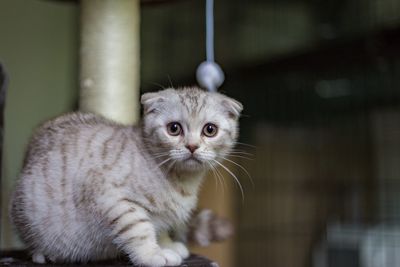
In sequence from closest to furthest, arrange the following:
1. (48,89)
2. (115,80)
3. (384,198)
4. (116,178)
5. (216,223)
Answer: (116,178)
(216,223)
(115,80)
(384,198)
(48,89)

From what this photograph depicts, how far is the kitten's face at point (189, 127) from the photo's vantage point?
0.97 meters

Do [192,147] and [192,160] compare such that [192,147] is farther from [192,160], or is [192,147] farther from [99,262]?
[99,262]

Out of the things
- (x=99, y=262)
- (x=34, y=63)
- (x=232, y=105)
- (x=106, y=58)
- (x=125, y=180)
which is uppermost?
(x=34, y=63)

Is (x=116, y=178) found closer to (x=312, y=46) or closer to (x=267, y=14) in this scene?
(x=312, y=46)

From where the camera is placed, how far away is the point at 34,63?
2.62 m

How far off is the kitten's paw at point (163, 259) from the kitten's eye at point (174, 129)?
0.69 ft

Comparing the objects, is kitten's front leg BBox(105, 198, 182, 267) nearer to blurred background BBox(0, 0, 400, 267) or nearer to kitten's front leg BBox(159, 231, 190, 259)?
kitten's front leg BBox(159, 231, 190, 259)

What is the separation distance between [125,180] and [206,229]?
0.91 feet

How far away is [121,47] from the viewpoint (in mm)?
1318

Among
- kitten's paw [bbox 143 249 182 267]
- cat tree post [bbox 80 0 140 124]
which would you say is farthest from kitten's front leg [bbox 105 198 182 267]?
cat tree post [bbox 80 0 140 124]

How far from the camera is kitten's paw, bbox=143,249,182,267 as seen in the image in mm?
937

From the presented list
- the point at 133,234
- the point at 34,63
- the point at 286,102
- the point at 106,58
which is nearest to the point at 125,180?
the point at 133,234

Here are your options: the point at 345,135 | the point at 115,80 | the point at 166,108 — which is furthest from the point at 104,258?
the point at 345,135

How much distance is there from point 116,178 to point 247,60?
1563 mm
